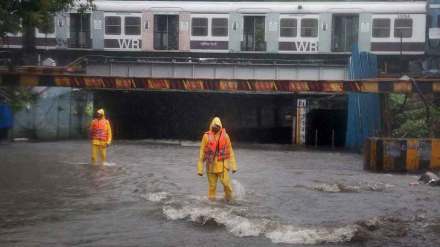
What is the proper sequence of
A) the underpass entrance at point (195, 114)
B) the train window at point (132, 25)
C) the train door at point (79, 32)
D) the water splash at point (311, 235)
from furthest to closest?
the underpass entrance at point (195, 114)
the train door at point (79, 32)
the train window at point (132, 25)
the water splash at point (311, 235)

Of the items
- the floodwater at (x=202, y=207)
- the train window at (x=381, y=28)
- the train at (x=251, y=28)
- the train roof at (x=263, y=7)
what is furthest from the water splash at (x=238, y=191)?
the train window at (x=381, y=28)

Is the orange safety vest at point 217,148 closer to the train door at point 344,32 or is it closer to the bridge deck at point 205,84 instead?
the bridge deck at point 205,84

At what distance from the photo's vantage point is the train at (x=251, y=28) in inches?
1243

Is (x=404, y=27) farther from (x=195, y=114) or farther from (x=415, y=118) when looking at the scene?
(x=195, y=114)

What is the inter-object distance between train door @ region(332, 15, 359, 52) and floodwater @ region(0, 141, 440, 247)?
1148cm

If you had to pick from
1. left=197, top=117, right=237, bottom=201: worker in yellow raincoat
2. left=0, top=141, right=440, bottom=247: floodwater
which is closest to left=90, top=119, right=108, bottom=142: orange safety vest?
left=0, top=141, right=440, bottom=247: floodwater

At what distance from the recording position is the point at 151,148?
2972 centimetres

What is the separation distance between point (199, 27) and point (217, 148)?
20.1m

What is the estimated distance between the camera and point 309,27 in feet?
105

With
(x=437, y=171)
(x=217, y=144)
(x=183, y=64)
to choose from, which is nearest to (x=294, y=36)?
(x=183, y=64)

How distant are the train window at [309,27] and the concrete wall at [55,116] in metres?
10.8

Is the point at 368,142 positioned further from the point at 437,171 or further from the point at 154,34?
the point at 154,34

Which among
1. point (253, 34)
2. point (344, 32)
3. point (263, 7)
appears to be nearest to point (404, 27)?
point (344, 32)

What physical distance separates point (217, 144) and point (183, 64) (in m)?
19.2
